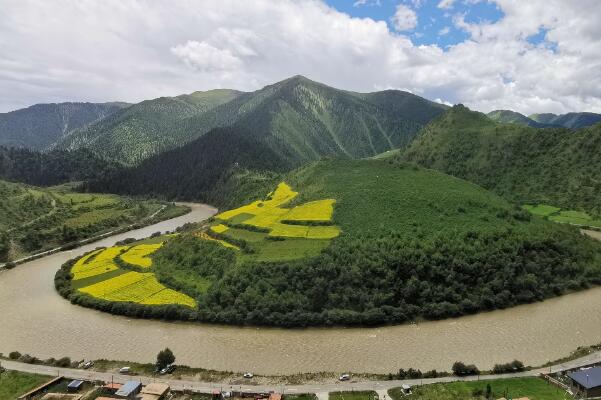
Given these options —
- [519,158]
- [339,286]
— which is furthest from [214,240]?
[519,158]

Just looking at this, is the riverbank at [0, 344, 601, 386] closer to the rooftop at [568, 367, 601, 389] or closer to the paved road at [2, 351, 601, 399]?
the paved road at [2, 351, 601, 399]

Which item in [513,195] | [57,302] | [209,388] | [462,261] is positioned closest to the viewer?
[209,388]

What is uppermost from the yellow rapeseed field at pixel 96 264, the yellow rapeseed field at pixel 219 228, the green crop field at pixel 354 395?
the yellow rapeseed field at pixel 219 228

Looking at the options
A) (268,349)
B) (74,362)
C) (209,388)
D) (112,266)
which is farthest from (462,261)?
(112,266)

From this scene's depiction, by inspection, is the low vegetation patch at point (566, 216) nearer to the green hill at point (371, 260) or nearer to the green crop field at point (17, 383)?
the green hill at point (371, 260)

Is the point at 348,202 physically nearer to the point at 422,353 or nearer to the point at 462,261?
the point at 462,261

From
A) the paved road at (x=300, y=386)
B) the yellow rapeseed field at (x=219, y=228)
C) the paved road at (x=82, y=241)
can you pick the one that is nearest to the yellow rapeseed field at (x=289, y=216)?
the yellow rapeseed field at (x=219, y=228)

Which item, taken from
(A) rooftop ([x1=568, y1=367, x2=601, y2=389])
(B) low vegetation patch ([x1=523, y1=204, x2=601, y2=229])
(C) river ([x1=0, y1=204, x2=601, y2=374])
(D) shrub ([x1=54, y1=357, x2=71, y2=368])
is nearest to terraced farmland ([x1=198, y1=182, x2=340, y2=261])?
(C) river ([x1=0, y1=204, x2=601, y2=374])
